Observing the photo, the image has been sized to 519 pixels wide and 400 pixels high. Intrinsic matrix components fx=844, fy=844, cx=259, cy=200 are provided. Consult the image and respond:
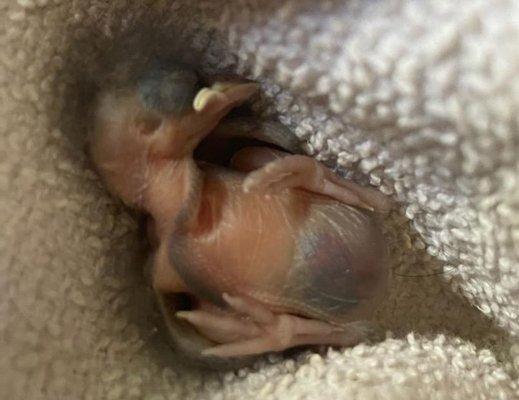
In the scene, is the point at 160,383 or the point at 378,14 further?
the point at 160,383

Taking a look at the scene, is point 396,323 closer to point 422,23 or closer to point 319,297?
point 319,297

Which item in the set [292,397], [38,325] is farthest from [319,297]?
[38,325]

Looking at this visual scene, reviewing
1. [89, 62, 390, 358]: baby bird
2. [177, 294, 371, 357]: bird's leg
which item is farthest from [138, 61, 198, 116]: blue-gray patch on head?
[177, 294, 371, 357]: bird's leg

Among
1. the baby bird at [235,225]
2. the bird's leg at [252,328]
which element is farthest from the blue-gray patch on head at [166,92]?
the bird's leg at [252,328]

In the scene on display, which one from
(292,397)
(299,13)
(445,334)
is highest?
(299,13)

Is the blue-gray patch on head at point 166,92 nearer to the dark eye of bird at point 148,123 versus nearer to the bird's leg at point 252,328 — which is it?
the dark eye of bird at point 148,123

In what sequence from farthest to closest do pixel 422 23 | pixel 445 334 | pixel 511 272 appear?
pixel 445 334 < pixel 511 272 < pixel 422 23

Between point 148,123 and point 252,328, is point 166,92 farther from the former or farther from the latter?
point 252,328
